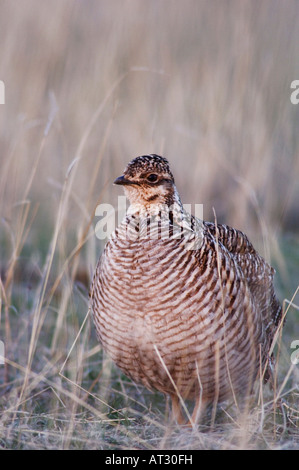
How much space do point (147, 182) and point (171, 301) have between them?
0.63 m

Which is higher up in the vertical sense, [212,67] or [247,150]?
[212,67]

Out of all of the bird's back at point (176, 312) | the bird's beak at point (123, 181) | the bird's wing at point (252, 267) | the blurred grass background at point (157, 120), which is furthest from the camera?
the blurred grass background at point (157, 120)

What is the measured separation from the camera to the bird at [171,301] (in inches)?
123

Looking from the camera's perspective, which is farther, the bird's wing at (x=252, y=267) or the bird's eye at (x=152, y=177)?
the bird's wing at (x=252, y=267)

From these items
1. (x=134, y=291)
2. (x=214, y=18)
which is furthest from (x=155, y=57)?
(x=134, y=291)

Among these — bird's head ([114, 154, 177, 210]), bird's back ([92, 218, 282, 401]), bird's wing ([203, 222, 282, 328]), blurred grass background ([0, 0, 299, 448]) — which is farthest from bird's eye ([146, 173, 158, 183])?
blurred grass background ([0, 0, 299, 448])

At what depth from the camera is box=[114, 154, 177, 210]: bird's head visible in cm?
333

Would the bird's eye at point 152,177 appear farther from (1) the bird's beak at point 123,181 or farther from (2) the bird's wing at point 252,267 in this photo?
(2) the bird's wing at point 252,267

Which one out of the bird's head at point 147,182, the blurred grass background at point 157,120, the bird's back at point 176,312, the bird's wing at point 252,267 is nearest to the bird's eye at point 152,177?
the bird's head at point 147,182

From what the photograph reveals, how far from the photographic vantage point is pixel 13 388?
3.88 metres

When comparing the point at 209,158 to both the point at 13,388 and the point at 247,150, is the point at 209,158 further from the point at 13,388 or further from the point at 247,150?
the point at 13,388

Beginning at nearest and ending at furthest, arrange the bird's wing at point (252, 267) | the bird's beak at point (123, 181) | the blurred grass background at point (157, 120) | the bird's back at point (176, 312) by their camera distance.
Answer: the bird's back at point (176, 312) < the bird's beak at point (123, 181) < the bird's wing at point (252, 267) < the blurred grass background at point (157, 120)

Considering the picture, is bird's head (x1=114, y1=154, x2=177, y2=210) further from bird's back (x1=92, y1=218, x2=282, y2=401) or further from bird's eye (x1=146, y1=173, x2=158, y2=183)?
bird's back (x1=92, y1=218, x2=282, y2=401)

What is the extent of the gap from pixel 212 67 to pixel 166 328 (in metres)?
3.72
